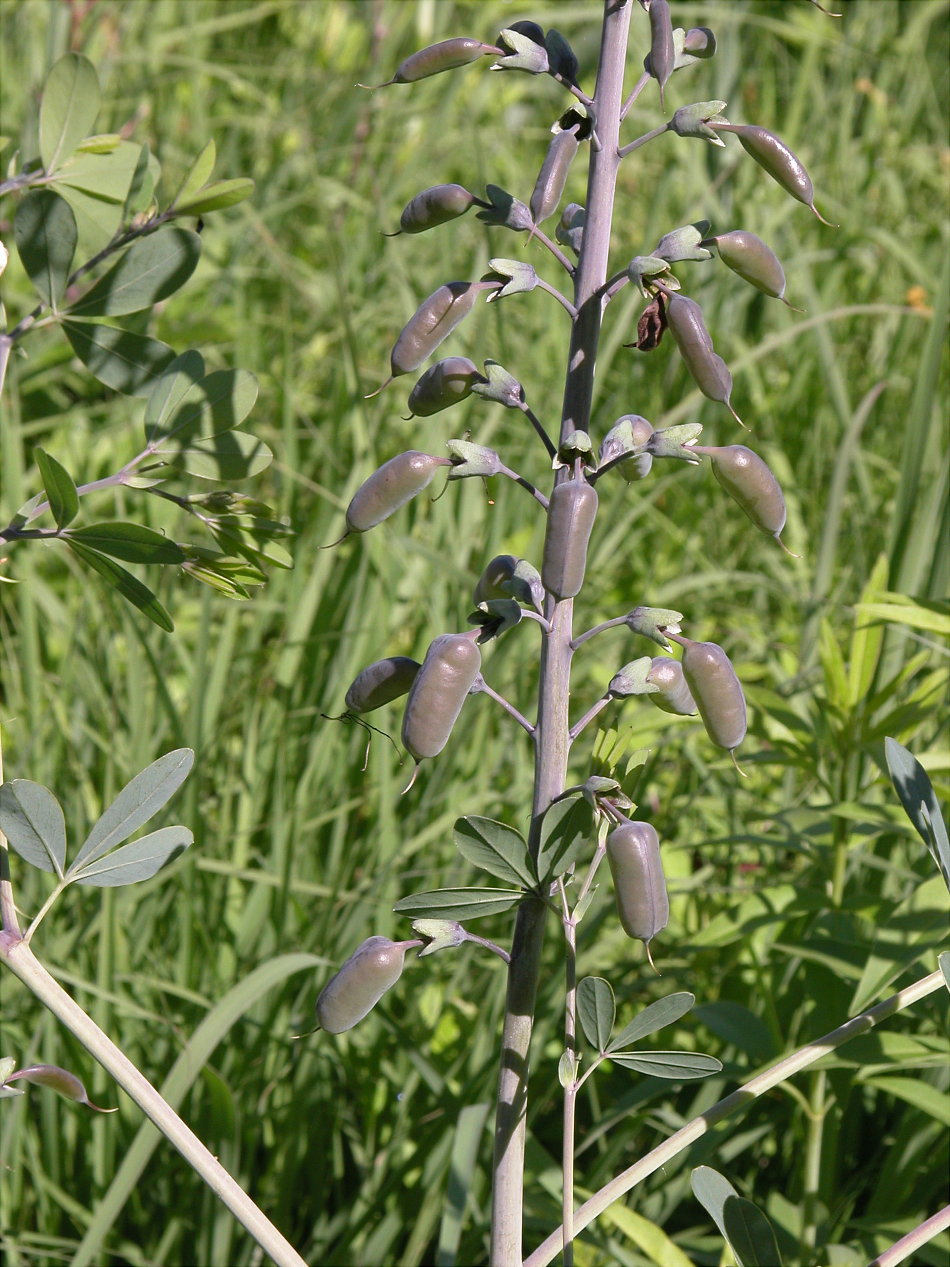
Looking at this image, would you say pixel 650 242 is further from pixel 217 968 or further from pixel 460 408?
pixel 217 968

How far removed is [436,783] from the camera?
1.68 metres

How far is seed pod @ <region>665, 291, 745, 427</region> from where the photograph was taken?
736 millimetres

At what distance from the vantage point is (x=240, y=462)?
1.01 m

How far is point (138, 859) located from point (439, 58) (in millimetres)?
540

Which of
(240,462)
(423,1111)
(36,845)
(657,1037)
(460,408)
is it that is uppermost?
(240,462)

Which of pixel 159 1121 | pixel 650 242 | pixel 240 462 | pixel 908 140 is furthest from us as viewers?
pixel 908 140

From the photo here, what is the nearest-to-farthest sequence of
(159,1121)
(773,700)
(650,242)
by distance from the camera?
1. (159,1121)
2. (773,700)
3. (650,242)

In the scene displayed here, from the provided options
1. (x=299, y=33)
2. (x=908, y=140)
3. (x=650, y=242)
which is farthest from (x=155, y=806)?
(x=299, y=33)

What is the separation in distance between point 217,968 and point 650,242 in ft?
5.86

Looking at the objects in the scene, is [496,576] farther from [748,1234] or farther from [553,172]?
[748,1234]

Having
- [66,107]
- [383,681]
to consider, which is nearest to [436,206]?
[383,681]

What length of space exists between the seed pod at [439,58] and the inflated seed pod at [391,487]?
0.77 feet

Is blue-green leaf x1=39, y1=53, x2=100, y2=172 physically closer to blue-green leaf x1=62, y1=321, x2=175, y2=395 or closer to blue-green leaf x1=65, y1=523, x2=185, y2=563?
blue-green leaf x1=62, y1=321, x2=175, y2=395

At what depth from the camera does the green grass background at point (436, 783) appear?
1.33m
